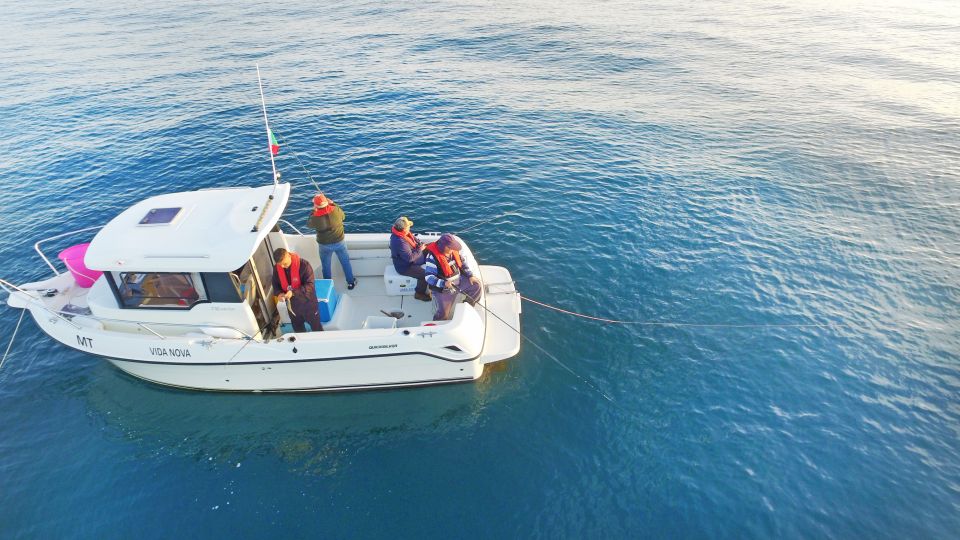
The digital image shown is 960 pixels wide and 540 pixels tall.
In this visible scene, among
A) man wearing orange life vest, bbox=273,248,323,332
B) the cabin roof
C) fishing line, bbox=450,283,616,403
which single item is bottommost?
fishing line, bbox=450,283,616,403

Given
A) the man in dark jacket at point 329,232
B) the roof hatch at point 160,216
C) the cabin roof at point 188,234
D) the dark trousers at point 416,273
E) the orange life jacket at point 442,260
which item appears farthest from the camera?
the dark trousers at point 416,273

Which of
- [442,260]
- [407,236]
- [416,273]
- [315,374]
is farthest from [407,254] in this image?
[315,374]

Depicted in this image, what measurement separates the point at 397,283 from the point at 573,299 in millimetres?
4677

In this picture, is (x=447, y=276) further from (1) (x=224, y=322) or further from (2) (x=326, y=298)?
(1) (x=224, y=322)

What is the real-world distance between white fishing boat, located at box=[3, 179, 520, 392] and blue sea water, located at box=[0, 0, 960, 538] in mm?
756

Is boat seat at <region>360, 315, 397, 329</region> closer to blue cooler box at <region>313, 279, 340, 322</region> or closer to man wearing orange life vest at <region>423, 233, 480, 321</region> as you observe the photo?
blue cooler box at <region>313, 279, 340, 322</region>

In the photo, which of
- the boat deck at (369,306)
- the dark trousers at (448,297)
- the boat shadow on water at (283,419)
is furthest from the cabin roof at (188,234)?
the dark trousers at (448,297)

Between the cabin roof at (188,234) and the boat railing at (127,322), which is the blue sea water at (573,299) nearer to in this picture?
the boat railing at (127,322)

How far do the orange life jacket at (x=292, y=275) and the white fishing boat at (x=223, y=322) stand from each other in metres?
0.67

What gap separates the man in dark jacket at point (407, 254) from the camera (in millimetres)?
10984

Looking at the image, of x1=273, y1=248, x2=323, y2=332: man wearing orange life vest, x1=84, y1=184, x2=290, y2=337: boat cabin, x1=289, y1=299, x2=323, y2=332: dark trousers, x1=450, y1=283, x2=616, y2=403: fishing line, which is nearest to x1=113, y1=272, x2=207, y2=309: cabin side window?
x1=84, y1=184, x2=290, y2=337: boat cabin

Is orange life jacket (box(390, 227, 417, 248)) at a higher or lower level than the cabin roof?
lower

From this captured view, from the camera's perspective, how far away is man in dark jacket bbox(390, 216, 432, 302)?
→ 36.0 ft

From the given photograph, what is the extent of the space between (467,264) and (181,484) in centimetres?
678
